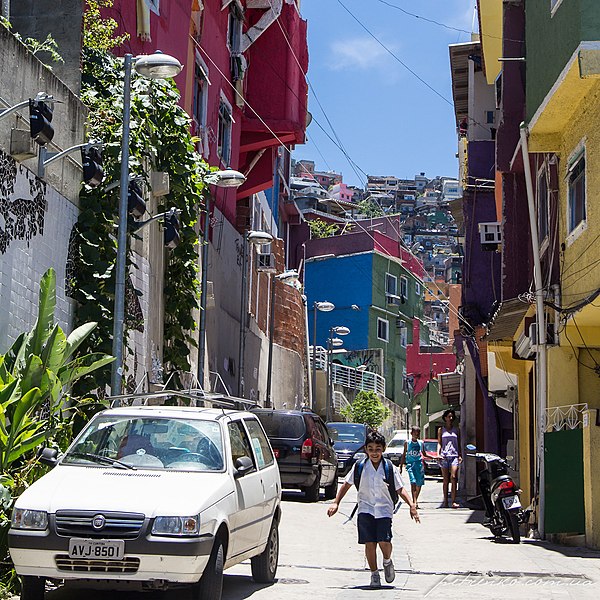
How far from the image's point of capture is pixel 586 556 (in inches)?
582

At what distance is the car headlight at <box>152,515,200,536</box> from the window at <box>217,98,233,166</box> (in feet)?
79.6

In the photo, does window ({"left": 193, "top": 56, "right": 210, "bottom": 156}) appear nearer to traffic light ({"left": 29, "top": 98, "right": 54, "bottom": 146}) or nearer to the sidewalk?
the sidewalk

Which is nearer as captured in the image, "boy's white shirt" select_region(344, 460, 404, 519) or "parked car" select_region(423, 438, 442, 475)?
"boy's white shirt" select_region(344, 460, 404, 519)

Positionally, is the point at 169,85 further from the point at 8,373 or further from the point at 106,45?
the point at 8,373

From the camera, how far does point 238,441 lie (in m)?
11.3

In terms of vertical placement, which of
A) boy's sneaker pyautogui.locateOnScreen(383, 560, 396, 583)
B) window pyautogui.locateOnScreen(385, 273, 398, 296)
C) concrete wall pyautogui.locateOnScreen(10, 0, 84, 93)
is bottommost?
boy's sneaker pyautogui.locateOnScreen(383, 560, 396, 583)

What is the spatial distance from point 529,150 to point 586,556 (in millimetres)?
6661

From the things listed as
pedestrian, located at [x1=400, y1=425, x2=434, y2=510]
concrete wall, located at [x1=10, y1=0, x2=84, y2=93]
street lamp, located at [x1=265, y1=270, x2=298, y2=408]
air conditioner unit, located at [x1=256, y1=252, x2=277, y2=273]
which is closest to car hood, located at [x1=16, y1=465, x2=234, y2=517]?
concrete wall, located at [x1=10, y1=0, x2=84, y2=93]

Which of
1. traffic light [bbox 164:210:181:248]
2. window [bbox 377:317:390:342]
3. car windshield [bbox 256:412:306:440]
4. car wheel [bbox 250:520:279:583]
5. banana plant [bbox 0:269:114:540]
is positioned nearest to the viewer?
banana plant [bbox 0:269:114:540]

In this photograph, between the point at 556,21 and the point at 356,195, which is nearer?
the point at 556,21

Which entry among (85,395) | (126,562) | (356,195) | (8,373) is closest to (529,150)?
(85,395)

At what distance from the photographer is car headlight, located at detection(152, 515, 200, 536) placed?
29.8 ft

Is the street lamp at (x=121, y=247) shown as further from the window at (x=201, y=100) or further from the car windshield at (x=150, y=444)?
the window at (x=201, y=100)

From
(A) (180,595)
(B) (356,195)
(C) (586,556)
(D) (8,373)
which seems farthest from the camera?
(B) (356,195)
